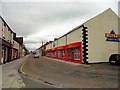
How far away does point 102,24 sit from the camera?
26.8 m

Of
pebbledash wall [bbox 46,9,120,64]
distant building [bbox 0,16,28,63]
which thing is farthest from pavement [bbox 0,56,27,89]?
pebbledash wall [bbox 46,9,120,64]

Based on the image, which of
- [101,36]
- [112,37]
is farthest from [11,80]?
[112,37]

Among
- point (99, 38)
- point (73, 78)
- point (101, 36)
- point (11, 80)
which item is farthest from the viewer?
point (101, 36)

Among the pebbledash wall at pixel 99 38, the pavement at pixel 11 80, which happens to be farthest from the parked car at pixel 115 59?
the pavement at pixel 11 80

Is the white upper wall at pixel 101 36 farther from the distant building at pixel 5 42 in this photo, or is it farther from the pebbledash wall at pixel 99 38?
the distant building at pixel 5 42

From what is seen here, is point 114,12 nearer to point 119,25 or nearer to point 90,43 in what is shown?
point 119,25

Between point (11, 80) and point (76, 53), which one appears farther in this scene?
point (76, 53)

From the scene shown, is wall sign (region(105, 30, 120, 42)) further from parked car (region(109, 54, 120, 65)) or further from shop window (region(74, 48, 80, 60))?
shop window (region(74, 48, 80, 60))

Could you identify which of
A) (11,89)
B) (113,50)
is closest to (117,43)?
Answer: (113,50)

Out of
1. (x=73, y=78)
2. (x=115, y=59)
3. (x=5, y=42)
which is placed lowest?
(x=73, y=78)

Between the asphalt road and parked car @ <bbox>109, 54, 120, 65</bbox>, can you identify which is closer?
the asphalt road

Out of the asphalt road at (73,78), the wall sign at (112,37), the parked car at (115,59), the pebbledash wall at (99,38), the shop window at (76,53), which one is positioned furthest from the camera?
the shop window at (76,53)

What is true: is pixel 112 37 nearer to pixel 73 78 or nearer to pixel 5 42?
pixel 73 78

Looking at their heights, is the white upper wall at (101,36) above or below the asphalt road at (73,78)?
above
